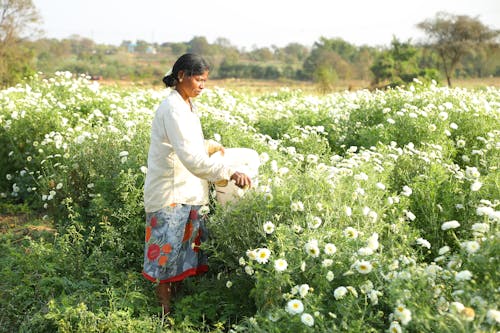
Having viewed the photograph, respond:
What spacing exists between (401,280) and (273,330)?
63 centimetres

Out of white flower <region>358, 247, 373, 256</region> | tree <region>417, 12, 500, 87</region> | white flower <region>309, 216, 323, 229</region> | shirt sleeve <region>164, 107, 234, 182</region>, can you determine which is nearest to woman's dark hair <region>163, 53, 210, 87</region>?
shirt sleeve <region>164, 107, 234, 182</region>

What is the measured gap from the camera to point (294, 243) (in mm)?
2941

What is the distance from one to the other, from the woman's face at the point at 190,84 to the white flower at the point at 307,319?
1479mm

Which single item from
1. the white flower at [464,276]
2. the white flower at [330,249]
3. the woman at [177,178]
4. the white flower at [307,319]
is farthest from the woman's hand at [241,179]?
the white flower at [464,276]

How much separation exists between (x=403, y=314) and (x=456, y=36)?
3546 centimetres

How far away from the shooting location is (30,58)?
23.6 m

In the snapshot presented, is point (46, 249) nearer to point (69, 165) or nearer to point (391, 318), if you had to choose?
point (69, 165)

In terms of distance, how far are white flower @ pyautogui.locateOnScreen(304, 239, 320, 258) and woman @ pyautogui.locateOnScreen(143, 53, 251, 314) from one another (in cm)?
59

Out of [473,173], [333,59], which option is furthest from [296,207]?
[333,59]

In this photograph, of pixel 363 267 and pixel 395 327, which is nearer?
pixel 395 327

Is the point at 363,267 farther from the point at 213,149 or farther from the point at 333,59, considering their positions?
the point at 333,59

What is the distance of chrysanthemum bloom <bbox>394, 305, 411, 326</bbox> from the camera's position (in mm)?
2205

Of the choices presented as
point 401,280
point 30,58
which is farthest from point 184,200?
point 30,58

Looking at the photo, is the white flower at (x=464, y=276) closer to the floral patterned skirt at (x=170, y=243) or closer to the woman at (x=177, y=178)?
the woman at (x=177, y=178)
